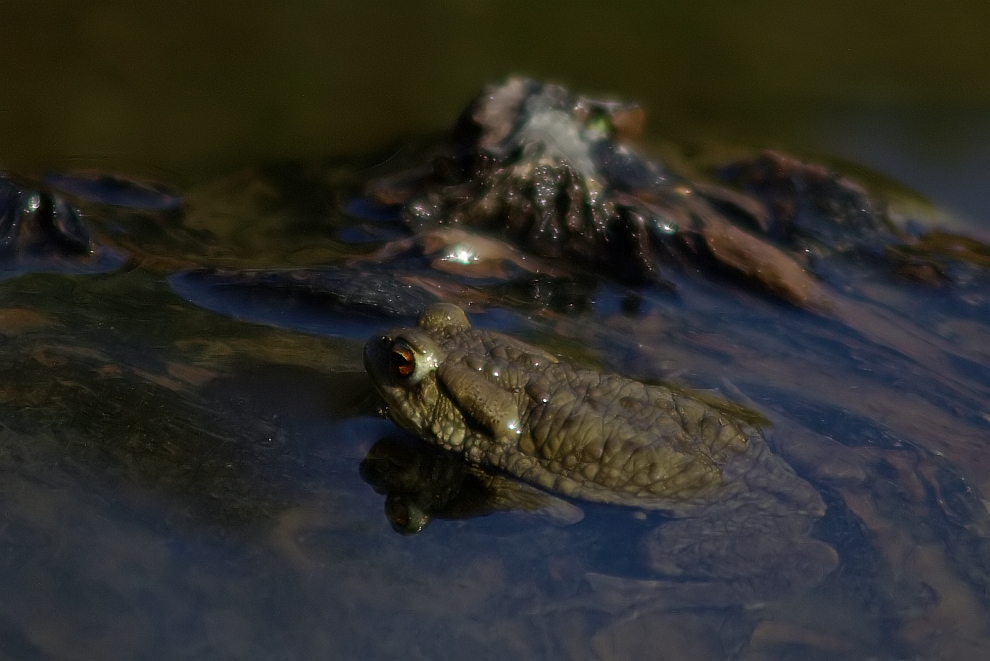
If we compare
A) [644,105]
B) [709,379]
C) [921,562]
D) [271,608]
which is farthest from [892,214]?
[271,608]

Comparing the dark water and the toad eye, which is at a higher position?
the toad eye

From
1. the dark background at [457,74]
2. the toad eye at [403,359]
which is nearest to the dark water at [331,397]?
the dark background at [457,74]

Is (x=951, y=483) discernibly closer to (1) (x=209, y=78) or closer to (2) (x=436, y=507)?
(2) (x=436, y=507)

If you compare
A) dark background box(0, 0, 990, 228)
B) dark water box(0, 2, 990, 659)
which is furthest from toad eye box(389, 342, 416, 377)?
dark background box(0, 0, 990, 228)

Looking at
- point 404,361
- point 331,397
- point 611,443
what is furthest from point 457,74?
point 611,443

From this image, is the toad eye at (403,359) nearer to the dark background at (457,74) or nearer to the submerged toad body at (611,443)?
the submerged toad body at (611,443)

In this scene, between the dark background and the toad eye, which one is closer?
the toad eye

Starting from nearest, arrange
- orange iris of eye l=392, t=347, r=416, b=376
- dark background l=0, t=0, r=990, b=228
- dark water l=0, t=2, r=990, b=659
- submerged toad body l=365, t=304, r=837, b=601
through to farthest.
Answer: dark water l=0, t=2, r=990, b=659, submerged toad body l=365, t=304, r=837, b=601, orange iris of eye l=392, t=347, r=416, b=376, dark background l=0, t=0, r=990, b=228

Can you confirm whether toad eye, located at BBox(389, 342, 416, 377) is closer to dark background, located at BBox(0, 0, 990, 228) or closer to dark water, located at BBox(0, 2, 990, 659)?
dark water, located at BBox(0, 2, 990, 659)
